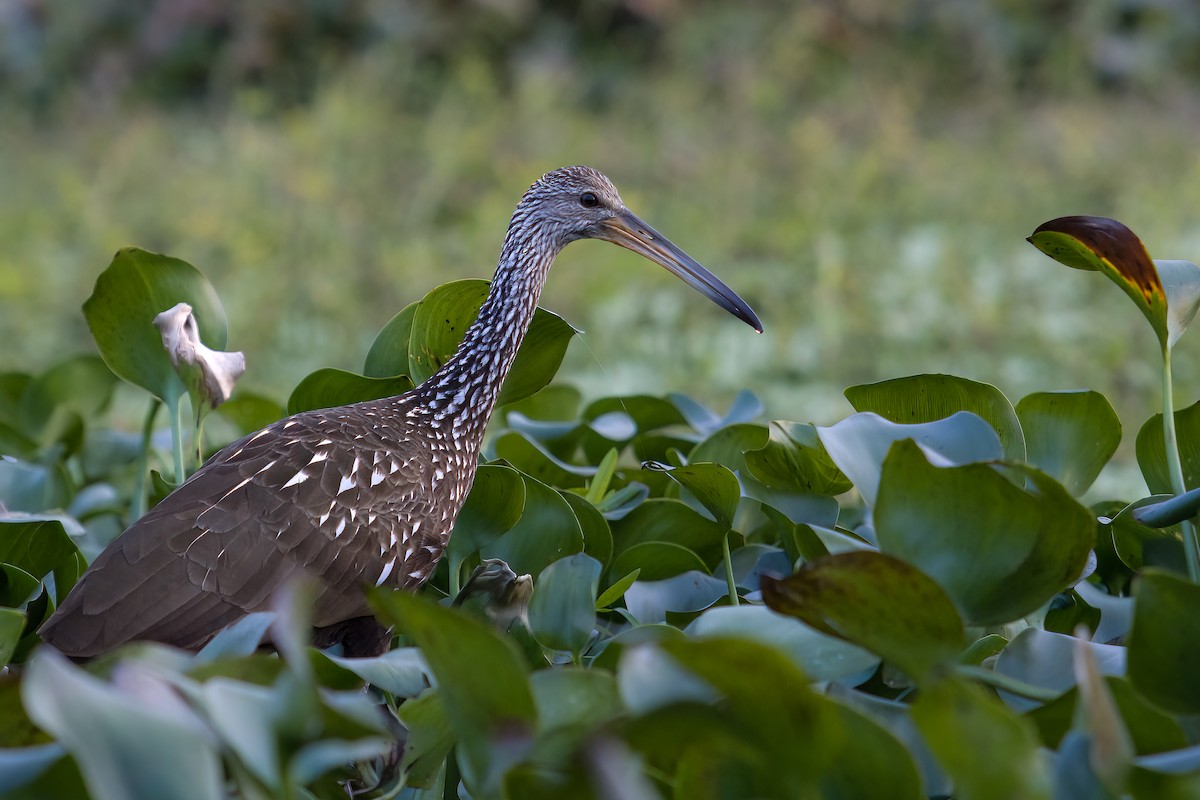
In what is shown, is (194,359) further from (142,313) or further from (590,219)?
(590,219)

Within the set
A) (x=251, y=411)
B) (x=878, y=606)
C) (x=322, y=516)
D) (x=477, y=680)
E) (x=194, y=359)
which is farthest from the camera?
(x=251, y=411)

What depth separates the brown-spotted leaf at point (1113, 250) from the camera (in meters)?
1.49

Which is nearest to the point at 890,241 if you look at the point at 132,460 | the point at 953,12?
the point at 953,12

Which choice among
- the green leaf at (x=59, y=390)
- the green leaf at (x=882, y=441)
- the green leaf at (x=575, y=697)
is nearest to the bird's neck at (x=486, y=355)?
the green leaf at (x=59, y=390)

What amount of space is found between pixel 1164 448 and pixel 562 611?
0.90 m

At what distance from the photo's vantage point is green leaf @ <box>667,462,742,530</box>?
1.63 m

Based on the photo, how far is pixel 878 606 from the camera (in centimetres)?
116

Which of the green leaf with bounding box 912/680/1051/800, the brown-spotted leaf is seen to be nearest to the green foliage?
the green leaf with bounding box 912/680/1051/800

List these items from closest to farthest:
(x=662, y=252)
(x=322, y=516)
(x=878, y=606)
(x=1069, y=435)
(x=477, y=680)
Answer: (x=477, y=680) < (x=878, y=606) < (x=1069, y=435) < (x=322, y=516) < (x=662, y=252)

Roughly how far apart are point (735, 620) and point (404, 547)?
2.94 ft

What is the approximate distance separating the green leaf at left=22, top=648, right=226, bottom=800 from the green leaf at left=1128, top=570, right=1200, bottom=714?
2.57 feet

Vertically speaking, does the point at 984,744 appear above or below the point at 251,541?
above

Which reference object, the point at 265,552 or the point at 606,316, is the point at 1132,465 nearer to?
A: the point at 606,316

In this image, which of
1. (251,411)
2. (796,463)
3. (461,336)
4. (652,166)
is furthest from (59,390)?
(652,166)
